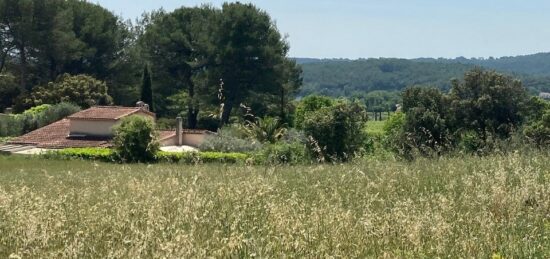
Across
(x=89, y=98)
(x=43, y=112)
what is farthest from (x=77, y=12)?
(x=43, y=112)

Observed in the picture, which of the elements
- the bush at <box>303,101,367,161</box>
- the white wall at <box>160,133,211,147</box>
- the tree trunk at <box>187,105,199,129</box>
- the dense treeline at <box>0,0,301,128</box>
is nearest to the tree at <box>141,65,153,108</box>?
the dense treeline at <box>0,0,301,128</box>

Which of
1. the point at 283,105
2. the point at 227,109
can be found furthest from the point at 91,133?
the point at 283,105

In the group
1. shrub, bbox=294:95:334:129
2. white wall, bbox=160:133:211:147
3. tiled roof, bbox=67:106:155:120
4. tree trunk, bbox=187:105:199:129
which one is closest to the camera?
tiled roof, bbox=67:106:155:120

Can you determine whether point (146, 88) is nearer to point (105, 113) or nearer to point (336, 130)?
point (105, 113)

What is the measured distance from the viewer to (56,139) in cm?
4328

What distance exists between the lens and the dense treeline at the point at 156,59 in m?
61.2

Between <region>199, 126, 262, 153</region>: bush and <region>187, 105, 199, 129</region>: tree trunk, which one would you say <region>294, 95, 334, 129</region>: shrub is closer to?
<region>187, 105, 199, 129</region>: tree trunk

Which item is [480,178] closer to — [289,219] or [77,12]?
[289,219]

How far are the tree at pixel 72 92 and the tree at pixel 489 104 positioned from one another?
31070mm

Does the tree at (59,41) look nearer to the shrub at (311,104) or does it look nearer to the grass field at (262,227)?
the shrub at (311,104)

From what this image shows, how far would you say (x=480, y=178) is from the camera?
6.93 m

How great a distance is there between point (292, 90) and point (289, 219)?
209 feet

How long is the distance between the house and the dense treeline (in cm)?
1188

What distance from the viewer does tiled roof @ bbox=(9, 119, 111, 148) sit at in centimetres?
4116
